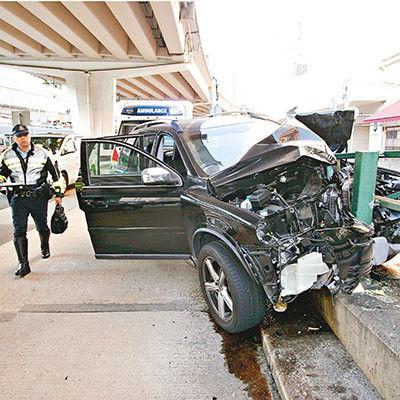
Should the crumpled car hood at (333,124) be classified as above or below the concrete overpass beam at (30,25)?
below

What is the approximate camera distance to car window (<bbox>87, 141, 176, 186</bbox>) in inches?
151

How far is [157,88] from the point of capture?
22266 millimetres

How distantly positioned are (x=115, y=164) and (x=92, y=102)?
13.0 meters

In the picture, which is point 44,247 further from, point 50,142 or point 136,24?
point 136,24

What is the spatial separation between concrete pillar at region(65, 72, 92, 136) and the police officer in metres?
11.7

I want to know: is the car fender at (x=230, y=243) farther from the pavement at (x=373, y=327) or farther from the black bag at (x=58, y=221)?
the black bag at (x=58, y=221)

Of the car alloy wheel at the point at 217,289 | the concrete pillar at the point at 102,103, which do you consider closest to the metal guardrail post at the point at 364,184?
the car alloy wheel at the point at 217,289

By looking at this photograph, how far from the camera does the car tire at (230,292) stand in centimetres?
269

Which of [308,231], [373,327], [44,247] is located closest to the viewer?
[373,327]

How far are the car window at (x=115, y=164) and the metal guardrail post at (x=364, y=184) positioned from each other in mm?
1905

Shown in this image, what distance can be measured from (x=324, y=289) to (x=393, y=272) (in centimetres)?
71

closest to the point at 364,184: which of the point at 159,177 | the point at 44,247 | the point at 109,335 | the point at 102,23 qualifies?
the point at 159,177

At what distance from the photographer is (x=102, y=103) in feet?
52.6

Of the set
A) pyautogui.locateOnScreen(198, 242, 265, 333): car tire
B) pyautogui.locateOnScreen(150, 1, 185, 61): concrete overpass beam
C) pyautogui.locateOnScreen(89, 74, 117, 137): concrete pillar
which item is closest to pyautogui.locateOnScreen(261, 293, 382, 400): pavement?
pyautogui.locateOnScreen(198, 242, 265, 333): car tire
